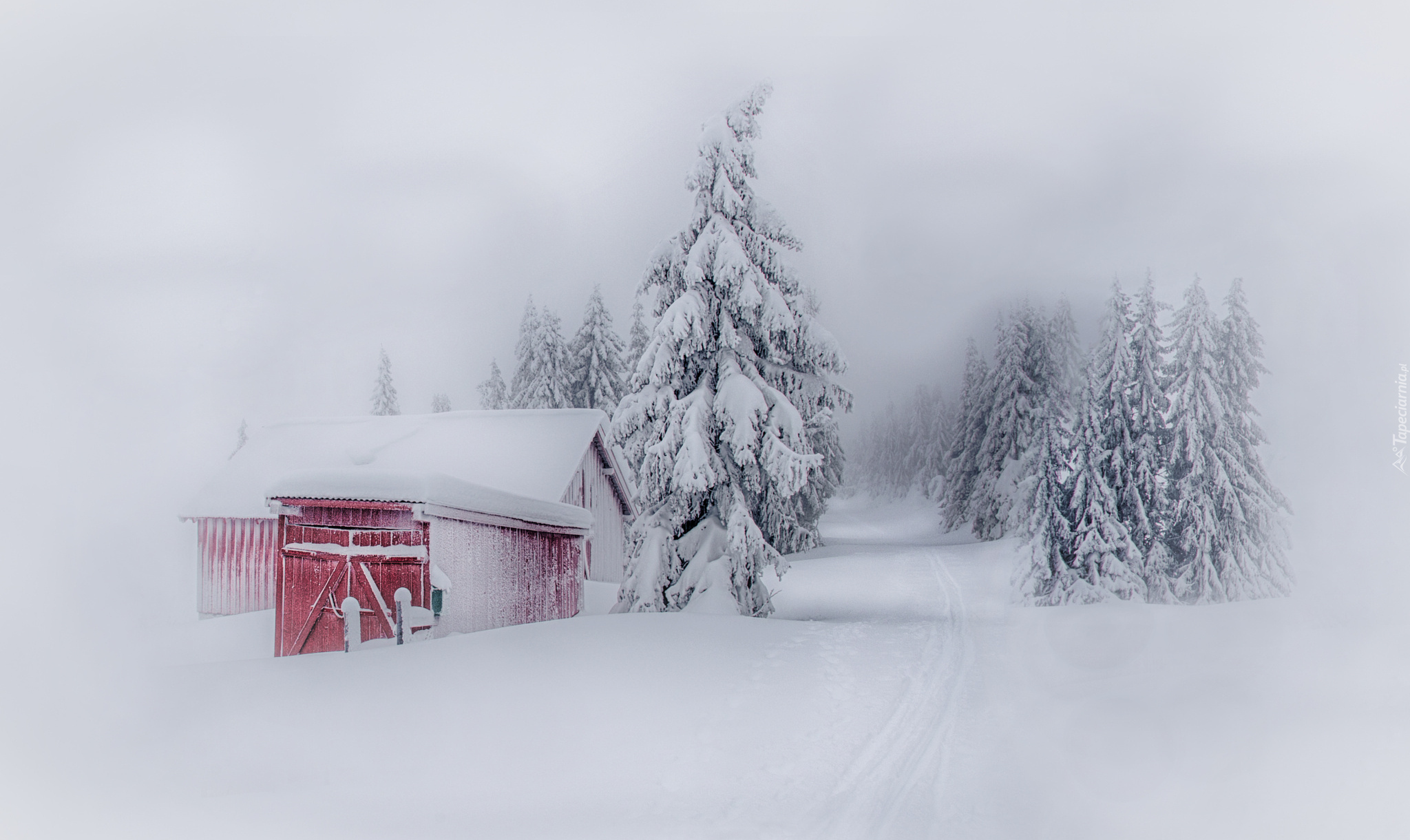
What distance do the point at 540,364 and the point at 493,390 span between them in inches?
21.4

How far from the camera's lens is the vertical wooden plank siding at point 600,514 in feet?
27.5

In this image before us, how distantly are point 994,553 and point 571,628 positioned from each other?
542cm

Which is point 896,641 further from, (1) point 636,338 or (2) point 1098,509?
(1) point 636,338

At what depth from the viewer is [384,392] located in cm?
614

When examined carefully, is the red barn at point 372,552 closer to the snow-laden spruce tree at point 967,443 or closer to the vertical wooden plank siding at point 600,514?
the vertical wooden plank siding at point 600,514

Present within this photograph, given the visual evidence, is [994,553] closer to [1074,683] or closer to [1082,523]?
[1082,523]

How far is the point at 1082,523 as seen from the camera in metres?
6.24

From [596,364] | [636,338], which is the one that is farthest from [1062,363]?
[596,364]

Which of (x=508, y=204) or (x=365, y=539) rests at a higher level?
(x=508, y=204)

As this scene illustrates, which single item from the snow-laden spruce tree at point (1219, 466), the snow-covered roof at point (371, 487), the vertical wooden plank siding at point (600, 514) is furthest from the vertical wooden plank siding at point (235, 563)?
the snow-laden spruce tree at point (1219, 466)

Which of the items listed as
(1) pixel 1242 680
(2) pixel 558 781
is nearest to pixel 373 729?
(2) pixel 558 781

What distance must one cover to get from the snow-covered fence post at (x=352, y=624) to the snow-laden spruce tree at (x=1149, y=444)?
6123 millimetres

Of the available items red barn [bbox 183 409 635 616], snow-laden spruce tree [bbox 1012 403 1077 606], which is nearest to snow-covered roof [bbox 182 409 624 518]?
red barn [bbox 183 409 635 616]

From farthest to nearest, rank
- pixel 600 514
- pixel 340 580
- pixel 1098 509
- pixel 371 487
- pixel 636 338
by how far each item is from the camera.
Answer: pixel 600 514 < pixel 636 338 < pixel 1098 509 < pixel 340 580 < pixel 371 487
